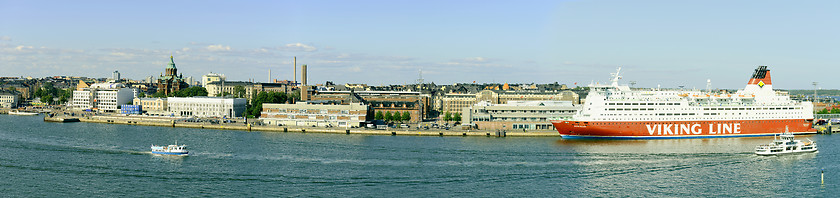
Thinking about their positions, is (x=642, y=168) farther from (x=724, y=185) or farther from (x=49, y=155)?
(x=49, y=155)

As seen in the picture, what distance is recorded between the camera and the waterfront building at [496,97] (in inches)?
2645

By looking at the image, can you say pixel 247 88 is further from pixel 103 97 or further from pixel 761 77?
pixel 761 77

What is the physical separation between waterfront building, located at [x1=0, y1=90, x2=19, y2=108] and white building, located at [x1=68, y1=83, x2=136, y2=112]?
7.86m

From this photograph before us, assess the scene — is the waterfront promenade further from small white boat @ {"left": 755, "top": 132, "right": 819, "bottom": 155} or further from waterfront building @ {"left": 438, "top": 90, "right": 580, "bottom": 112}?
waterfront building @ {"left": 438, "top": 90, "right": 580, "bottom": 112}

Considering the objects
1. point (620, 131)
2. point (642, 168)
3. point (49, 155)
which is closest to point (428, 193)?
point (642, 168)

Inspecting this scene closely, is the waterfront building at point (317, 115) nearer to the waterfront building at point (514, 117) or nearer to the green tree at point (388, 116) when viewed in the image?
the green tree at point (388, 116)

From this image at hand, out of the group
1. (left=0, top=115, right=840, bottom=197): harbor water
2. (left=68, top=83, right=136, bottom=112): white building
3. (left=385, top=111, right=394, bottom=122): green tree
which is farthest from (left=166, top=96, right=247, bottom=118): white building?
(left=0, top=115, right=840, bottom=197): harbor water

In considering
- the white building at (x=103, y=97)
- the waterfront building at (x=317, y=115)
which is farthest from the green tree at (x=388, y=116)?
the white building at (x=103, y=97)

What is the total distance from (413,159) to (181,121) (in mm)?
28906

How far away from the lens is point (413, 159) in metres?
30.7

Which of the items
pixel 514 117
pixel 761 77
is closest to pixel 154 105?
pixel 514 117

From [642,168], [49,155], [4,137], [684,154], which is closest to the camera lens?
[642,168]

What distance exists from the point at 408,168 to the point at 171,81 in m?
65.9

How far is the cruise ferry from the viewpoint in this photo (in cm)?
4178
